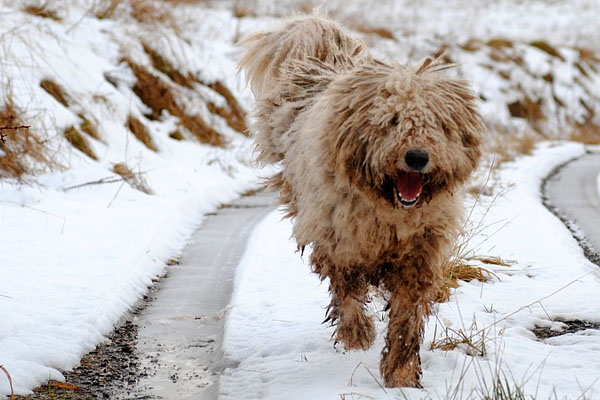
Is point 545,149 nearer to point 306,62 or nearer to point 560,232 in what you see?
point 560,232

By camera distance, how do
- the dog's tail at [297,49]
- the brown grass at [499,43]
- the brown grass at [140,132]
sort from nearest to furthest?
the dog's tail at [297,49] → the brown grass at [140,132] → the brown grass at [499,43]

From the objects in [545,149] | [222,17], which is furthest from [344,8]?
[545,149]

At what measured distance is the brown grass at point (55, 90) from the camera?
34.6ft

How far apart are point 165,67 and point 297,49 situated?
29.6 feet

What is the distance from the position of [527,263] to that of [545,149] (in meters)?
10.1

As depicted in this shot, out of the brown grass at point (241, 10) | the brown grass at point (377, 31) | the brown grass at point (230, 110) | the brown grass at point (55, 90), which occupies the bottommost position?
the brown grass at point (230, 110)

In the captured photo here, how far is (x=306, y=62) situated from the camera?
18.1ft

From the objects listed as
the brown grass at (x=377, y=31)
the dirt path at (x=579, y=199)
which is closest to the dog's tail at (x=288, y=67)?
the dirt path at (x=579, y=199)

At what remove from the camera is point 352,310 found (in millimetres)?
4523

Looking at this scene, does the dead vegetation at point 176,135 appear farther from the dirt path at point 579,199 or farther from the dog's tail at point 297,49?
the dog's tail at point 297,49

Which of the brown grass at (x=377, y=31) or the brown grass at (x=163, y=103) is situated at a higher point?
the brown grass at (x=377, y=31)

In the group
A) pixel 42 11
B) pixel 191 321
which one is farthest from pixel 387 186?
pixel 42 11

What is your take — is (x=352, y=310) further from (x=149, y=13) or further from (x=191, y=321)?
(x=149, y=13)

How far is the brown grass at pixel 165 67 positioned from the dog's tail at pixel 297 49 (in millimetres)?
8359
